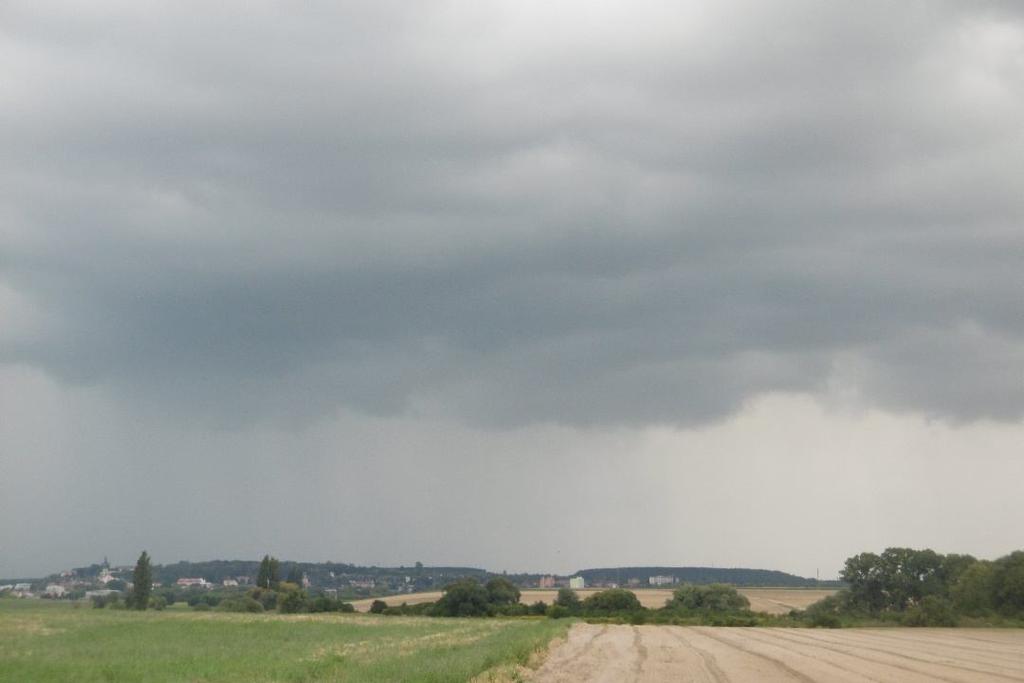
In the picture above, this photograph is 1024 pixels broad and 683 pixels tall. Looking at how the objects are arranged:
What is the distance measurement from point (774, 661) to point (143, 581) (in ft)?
363

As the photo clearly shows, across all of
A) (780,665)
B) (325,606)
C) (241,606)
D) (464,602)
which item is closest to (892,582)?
(464,602)

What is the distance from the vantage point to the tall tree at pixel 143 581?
127 m

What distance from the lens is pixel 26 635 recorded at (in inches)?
1583

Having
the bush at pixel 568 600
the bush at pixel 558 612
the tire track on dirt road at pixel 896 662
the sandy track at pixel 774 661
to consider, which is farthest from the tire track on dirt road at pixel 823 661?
the bush at pixel 568 600

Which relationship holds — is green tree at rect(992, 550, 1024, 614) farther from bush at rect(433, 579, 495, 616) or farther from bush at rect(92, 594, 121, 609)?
bush at rect(92, 594, 121, 609)

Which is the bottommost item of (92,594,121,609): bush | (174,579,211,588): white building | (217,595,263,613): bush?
(217,595,263,613): bush

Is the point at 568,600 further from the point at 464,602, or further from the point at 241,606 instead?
the point at 241,606

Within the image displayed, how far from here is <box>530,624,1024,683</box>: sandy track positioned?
3469 cm

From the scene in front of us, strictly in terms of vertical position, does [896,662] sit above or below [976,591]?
below

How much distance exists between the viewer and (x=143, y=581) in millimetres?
134375

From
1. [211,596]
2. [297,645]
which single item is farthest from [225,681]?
[211,596]

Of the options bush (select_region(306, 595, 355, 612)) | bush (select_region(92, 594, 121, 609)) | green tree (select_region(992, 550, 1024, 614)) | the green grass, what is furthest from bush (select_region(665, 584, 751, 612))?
the green grass

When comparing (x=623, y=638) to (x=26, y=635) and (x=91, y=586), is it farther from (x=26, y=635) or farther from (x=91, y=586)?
(x=91, y=586)

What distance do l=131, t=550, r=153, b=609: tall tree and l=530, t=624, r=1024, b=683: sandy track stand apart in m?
81.1
